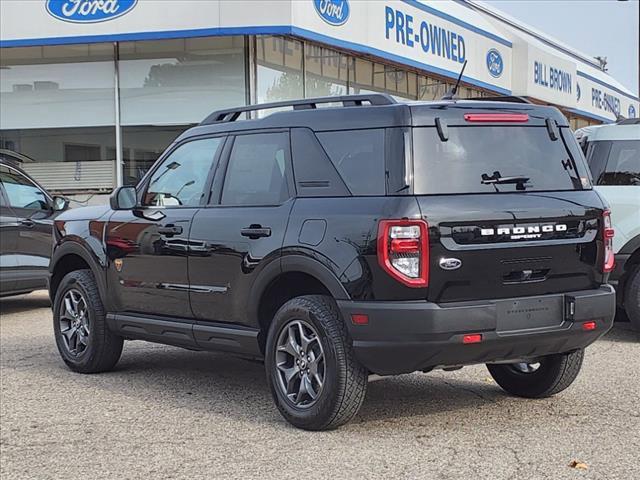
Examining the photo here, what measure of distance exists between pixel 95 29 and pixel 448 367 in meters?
11.3

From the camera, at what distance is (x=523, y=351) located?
5.34m

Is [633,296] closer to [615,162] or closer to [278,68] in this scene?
[615,162]

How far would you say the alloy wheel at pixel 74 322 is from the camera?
7.50 metres

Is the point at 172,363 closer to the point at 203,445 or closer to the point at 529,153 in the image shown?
the point at 203,445

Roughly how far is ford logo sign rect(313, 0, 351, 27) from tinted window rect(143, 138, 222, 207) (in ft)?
27.6

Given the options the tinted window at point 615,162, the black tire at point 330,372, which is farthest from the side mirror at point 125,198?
the tinted window at point 615,162

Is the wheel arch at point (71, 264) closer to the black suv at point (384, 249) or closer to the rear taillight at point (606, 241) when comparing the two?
the black suv at point (384, 249)

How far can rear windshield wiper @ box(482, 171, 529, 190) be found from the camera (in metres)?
5.40

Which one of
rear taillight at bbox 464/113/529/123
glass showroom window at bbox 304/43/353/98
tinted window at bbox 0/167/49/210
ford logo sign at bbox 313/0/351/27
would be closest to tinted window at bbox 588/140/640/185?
rear taillight at bbox 464/113/529/123

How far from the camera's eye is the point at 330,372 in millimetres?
5293

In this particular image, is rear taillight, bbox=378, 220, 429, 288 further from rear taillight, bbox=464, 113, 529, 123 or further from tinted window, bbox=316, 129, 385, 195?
rear taillight, bbox=464, 113, 529, 123

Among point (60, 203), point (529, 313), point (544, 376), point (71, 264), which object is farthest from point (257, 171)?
point (60, 203)

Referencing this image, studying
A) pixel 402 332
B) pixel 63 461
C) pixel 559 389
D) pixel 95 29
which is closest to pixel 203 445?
pixel 63 461

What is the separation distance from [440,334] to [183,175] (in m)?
2.59
